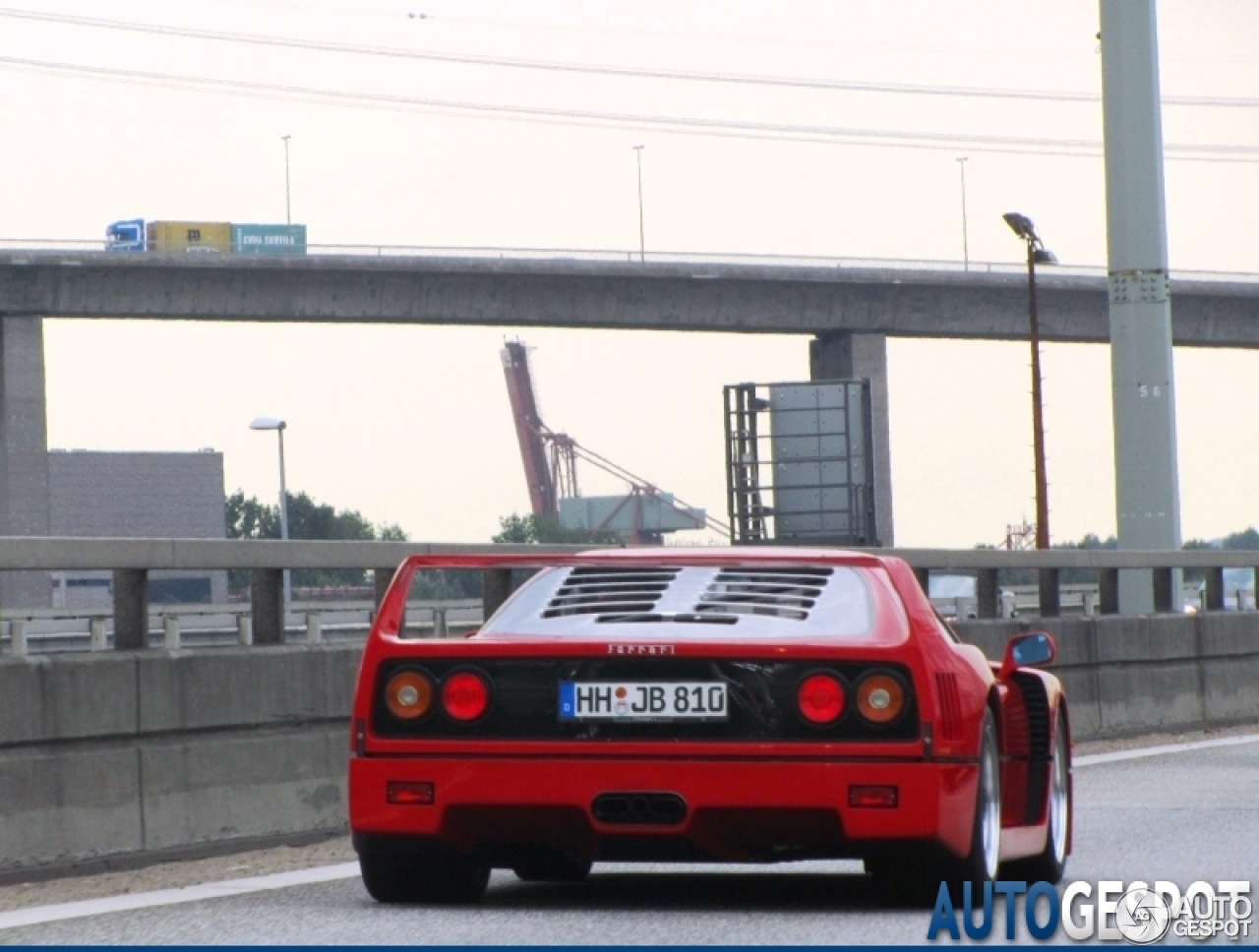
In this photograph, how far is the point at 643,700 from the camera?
7.54 meters

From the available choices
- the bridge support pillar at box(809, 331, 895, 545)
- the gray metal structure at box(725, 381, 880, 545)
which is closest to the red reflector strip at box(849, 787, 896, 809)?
the gray metal structure at box(725, 381, 880, 545)

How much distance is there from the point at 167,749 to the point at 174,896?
1.18m

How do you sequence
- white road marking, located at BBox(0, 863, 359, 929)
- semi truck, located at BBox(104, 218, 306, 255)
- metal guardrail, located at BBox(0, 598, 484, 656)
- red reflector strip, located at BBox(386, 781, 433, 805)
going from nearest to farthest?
red reflector strip, located at BBox(386, 781, 433, 805)
white road marking, located at BBox(0, 863, 359, 929)
metal guardrail, located at BBox(0, 598, 484, 656)
semi truck, located at BBox(104, 218, 306, 255)

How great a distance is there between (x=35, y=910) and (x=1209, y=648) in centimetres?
1376

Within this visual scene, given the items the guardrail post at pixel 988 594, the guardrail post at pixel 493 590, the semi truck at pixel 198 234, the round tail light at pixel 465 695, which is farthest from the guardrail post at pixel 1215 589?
the semi truck at pixel 198 234

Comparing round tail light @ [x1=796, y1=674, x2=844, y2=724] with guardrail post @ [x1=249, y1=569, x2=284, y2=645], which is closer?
round tail light @ [x1=796, y1=674, x2=844, y2=724]

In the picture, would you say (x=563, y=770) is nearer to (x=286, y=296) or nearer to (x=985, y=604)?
(x=985, y=604)

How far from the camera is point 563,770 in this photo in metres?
7.53

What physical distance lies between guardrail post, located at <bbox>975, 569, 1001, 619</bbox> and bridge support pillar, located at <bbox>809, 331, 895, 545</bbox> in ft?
160

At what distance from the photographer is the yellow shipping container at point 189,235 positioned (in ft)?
251

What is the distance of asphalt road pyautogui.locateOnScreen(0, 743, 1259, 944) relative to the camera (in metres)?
7.29

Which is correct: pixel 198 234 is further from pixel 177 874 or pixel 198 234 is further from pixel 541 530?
pixel 177 874

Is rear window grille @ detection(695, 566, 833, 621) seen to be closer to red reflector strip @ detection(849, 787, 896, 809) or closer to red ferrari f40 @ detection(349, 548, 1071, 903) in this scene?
red ferrari f40 @ detection(349, 548, 1071, 903)

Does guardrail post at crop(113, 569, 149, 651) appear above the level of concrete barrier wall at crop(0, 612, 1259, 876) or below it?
above
